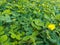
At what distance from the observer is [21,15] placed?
182 centimetres

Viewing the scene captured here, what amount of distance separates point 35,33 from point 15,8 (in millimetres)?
664

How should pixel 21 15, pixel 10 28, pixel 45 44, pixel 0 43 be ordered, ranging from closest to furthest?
pixel 0 43
pixel 45 44
pixel 10 28
pixel 21 15

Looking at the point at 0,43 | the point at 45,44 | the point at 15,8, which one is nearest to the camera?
the point at 0,43

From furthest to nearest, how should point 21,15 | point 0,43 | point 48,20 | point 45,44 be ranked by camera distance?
point 21,15, point 48,20, point 45,44, point 0,43

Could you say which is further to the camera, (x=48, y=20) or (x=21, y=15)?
(x=21, y=15)

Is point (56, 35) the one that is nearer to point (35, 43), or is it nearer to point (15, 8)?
point (35, 43)

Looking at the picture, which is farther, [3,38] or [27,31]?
[27,31]

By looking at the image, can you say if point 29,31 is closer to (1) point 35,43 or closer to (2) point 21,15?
(1) point 35,43

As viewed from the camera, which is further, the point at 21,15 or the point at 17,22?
the point at 21,15

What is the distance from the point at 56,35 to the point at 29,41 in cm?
24

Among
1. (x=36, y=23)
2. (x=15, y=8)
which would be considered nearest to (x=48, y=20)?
(x=36, y=23)

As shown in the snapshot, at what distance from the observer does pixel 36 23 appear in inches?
59.7

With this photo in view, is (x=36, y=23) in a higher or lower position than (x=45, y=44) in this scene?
higher

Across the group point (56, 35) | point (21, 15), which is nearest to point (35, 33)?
point (56, 35)
